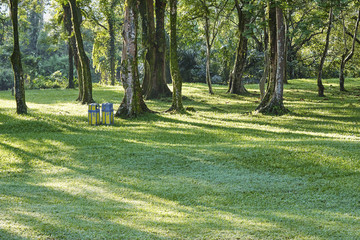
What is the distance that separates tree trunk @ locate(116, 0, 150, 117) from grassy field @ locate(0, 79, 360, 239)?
1778mm

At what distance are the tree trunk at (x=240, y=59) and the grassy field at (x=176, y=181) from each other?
12808 millimetres

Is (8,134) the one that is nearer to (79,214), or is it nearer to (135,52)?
(135,52)

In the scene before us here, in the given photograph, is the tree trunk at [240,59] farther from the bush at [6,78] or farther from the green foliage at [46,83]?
the bush at [6,78]

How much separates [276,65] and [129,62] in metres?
6.92

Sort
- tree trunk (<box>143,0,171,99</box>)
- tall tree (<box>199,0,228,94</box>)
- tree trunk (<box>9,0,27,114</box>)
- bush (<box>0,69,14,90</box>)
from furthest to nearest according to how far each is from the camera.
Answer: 1. bush (<box>0,69,14,90</box>)
2. tree trunk (<box>143,0,171,99</box>)
3. tall tree (<box>199,0,228,94</box>)
4. tree trunk (<box>9,0,27,114</box>)

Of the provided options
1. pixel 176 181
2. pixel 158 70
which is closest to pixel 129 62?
pixel 158 70

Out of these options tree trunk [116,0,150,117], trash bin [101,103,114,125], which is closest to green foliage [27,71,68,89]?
tree trunk [116,0,150,117]

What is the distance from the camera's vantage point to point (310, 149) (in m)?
10.1

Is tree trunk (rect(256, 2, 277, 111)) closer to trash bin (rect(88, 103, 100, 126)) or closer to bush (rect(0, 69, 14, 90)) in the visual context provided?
trash bin (rect(88, 103, 100, 126))

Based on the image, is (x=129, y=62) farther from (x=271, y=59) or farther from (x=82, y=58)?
(x=271, y=59)

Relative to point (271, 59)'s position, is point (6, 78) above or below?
below

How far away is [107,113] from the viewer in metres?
15.5

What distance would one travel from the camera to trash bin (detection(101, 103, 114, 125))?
1547cm

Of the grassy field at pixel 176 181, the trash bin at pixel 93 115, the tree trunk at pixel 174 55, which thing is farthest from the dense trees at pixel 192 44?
the grassy field at pixel 176 181
